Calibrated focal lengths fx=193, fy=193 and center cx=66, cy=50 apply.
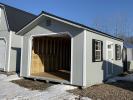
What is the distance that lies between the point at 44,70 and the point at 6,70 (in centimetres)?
272

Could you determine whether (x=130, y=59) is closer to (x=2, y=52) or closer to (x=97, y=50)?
(x=97, y=50)

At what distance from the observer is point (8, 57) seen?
13586 mm

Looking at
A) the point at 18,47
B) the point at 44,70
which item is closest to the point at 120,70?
the point at 44,70

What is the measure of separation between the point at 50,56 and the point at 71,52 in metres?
4.78

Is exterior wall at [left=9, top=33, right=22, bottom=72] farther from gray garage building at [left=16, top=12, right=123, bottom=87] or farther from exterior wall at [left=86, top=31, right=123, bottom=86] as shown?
exterior wall at [left=86, top=31, right=123, bottom=86]

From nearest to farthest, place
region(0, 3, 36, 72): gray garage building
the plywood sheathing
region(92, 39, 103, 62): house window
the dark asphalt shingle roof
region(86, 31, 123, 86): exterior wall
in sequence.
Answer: region(86, 31, 123, 86): exterior wall < region(92, 39, 103, 62): house window < the plywood sheathing < region(0, 3, 36, 72): gray garage building < the dark asphalt shingle roof

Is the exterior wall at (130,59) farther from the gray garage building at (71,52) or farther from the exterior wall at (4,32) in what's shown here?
the exterior wall at (4,32)

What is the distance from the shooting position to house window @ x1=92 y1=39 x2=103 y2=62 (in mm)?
9652

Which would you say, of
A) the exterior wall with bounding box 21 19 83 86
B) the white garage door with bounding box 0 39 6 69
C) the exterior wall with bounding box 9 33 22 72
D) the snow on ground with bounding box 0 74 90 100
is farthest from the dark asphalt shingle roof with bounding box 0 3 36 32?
the snow on ground with bounding box 0 74 90 100

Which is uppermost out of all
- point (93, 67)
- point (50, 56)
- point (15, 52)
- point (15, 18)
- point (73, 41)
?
point (15, 18)

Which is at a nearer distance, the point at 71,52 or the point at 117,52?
the point at 71,52

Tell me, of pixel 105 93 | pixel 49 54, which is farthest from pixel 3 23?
pixel 105 93

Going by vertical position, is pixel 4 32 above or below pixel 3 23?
below

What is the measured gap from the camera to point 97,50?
10.2m
